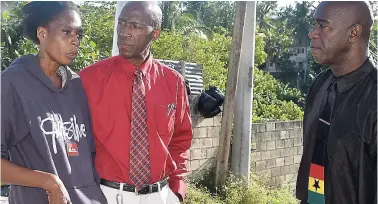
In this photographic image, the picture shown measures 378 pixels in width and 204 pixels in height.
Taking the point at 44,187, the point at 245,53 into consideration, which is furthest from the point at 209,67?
the point at 44,187

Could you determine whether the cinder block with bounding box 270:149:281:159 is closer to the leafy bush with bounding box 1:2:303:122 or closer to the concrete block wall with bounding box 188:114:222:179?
the leafy bush with bounding box 1:2:303:122

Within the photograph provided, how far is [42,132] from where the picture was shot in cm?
202

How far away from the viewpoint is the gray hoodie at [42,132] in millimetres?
1988

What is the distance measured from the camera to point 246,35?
659 centimetres

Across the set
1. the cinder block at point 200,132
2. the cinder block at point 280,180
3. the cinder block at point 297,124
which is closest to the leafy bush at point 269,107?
the cinder block at point 297,124

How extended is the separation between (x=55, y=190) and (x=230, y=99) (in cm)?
452

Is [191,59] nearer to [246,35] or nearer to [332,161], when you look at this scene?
[246,35]

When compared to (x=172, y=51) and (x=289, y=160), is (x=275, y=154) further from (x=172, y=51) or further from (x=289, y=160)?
(x=172, y=51)

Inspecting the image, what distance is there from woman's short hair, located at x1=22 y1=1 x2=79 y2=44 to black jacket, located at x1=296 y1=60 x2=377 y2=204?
125cm

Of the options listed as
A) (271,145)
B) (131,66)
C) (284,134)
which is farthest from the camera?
(284,134)

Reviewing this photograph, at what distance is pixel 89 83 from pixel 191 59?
24.6ft

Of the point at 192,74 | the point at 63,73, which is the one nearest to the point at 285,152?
the point at 192,74

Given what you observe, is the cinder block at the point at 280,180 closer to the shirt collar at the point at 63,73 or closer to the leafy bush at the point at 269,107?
the leafy bush at the point at 269,107

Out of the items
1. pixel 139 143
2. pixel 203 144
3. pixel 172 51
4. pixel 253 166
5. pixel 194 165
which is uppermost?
pixel 172 51
